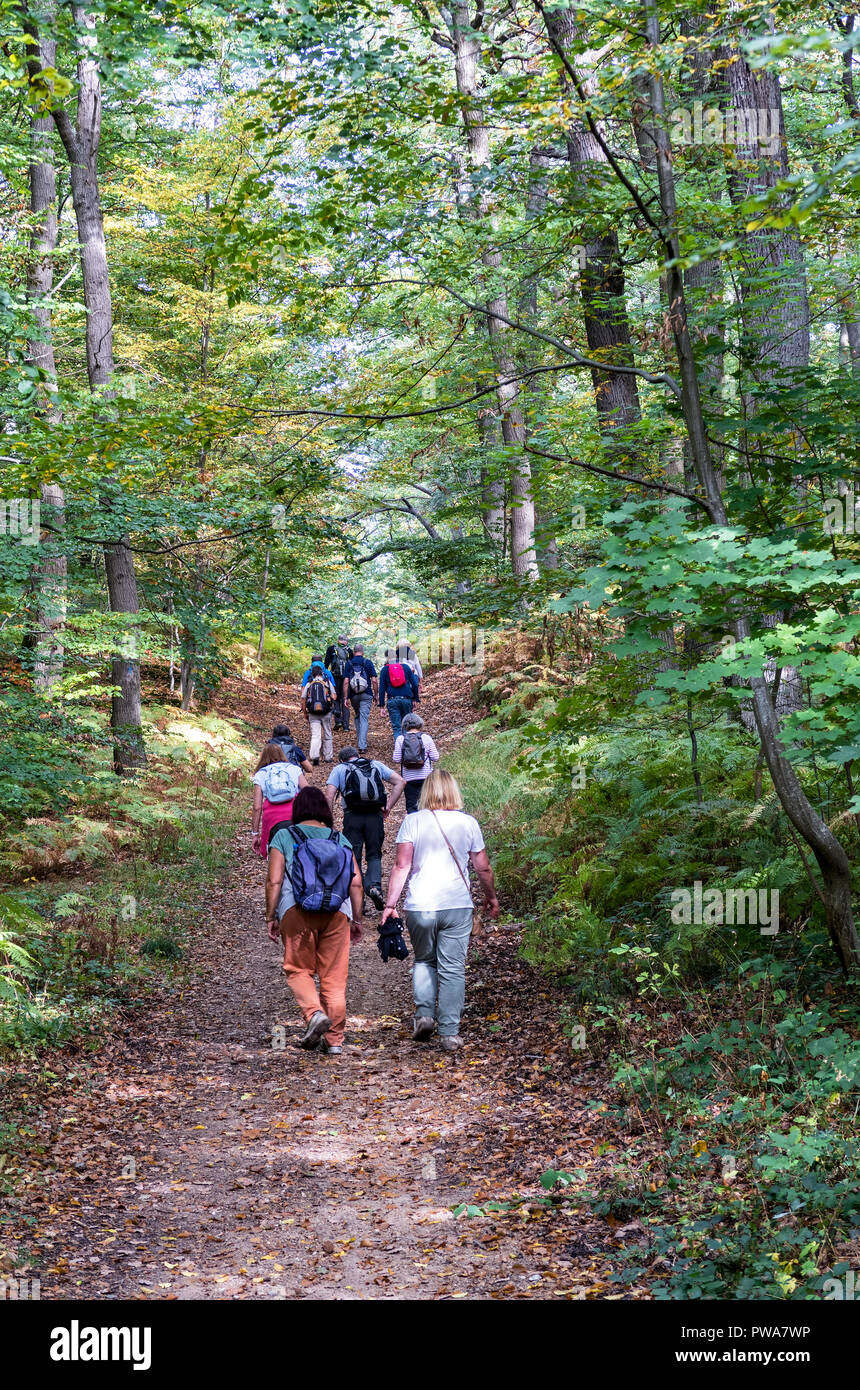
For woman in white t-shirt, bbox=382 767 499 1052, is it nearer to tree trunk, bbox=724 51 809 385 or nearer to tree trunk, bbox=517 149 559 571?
tree trunk, bbox=517 149 559 571

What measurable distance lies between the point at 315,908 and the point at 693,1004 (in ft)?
8.75

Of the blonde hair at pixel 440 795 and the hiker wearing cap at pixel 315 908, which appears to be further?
the blonde hair at pixel 440 795

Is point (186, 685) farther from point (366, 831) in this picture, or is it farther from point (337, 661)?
point (366, 831)

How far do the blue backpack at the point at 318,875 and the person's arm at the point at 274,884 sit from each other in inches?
11.5

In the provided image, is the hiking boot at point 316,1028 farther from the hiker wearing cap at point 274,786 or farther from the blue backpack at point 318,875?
the hiker wearing cap at point 274,786

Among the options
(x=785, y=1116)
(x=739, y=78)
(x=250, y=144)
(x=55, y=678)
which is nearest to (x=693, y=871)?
(x=785, y=1116)

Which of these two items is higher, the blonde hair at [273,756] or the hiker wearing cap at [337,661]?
the hiker wearing cap at [337,661]

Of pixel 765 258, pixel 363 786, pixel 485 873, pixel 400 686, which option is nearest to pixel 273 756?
pixel 363 786

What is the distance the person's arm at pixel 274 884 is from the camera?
7.45 m

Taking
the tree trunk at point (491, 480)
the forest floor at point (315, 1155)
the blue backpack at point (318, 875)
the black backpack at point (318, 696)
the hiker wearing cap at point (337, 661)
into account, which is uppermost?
the tree trunk at point (491, 480)

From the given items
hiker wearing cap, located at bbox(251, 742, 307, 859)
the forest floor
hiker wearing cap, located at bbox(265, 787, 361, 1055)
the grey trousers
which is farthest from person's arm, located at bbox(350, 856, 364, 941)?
hiker wearing cap, located at bbox(251, 742, 307, 859)

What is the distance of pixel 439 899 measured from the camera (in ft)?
23.3

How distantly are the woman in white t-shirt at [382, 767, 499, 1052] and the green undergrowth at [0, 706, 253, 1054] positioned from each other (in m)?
2.46

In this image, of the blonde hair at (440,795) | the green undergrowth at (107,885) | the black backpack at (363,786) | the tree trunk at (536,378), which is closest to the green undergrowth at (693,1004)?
the blonde hair at (440,795)
